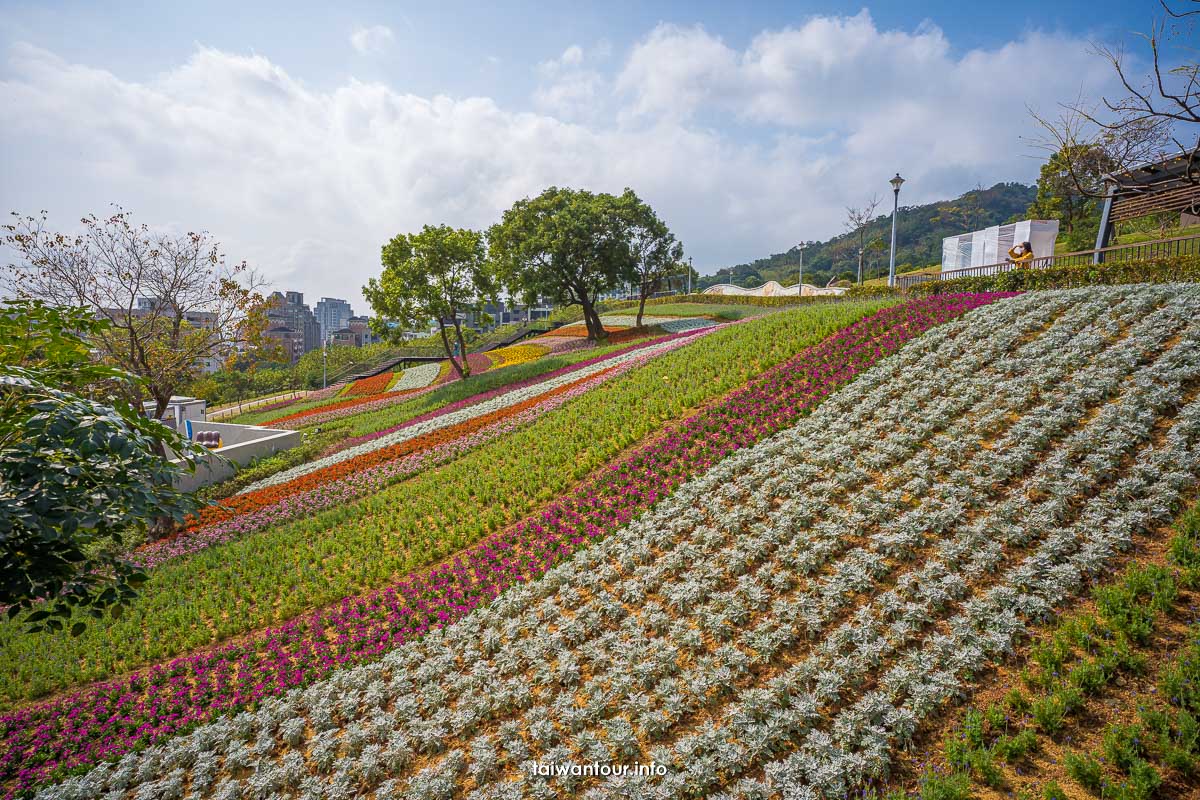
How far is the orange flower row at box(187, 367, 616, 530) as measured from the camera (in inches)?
514

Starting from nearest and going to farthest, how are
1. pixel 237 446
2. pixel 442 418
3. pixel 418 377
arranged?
pixel 237 446
pixel 442 418
pixel 418 377

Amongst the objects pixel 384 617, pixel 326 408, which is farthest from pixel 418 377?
pixel 384 617

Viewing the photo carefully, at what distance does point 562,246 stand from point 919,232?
77814 mm

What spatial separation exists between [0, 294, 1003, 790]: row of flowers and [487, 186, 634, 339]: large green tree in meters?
21.3

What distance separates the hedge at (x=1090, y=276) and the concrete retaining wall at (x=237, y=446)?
855 inches

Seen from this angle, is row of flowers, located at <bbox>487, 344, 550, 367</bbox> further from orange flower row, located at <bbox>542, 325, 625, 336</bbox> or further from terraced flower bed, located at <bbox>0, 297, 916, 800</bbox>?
terraced flower bed, located at <bbox>0, 297, 916, 800</bbox>

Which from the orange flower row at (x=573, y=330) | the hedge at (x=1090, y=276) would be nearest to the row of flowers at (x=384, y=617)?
the hedge at (x=1090, y=276)

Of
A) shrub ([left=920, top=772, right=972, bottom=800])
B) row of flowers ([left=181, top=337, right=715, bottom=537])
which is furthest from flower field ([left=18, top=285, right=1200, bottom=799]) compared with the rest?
row of flowers ([left=181, top=337, right=715, bottom=537])

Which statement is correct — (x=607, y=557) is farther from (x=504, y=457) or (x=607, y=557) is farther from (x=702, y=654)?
(x=504, y=457)

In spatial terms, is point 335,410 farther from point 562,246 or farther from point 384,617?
point 384,617

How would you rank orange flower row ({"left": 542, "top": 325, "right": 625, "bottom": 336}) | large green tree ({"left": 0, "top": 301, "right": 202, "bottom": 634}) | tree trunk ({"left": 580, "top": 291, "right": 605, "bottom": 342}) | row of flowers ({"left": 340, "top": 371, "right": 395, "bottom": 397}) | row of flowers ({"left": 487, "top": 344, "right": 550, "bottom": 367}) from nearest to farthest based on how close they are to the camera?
large green tree ({"left": 0, "top": 301, "right": 202, "bottom": 634}) < tree trunk ({"left": 580, "top": 291, "right": 605, "bottom": 342}) < row of flowers ({"left": 487, "top": 344, "right": 550, "bottom": 367}) < row of flowers ({"left": 340, "top": 371, "right": 395, "bottom": 397}) < orange flower row ({"left": 542, "top": 325, "right": 625, "bottom": 336})

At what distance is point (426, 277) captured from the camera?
2397cm

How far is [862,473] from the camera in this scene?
7574mm

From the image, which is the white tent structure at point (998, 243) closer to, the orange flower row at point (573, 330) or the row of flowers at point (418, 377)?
the orange flower row at point (573, 330)
